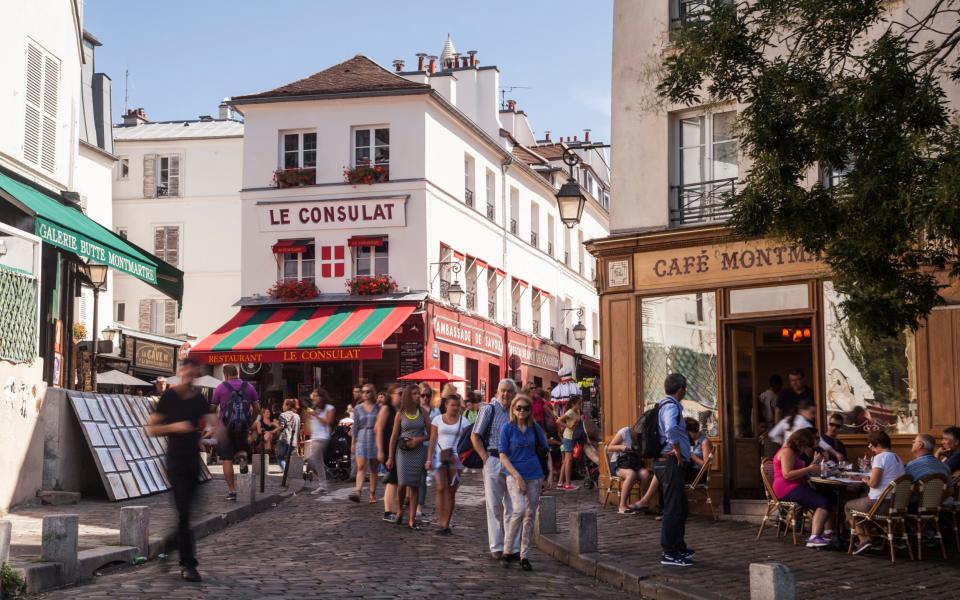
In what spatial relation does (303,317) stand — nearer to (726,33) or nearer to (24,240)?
(24,240)

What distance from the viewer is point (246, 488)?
17.3m

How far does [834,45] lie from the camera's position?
11.5 meters

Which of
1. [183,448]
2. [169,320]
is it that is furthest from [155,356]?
[183,448]

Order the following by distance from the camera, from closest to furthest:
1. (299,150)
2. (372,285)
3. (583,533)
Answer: (583,533)
(372,285)
(299,150)

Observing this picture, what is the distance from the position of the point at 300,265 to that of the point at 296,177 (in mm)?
2351

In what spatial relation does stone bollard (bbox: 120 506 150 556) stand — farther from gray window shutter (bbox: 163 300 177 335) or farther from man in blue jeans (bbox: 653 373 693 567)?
gray window shutter (bbox: 163 300 177 335)

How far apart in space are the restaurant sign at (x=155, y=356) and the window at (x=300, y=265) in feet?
23.6

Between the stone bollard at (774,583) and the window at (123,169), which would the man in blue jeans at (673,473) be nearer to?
the stone bollard at (774,583)

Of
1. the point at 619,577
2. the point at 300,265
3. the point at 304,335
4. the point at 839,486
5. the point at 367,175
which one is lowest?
the point at 619,577

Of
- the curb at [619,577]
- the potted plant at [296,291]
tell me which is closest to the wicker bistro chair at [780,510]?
the curb at [619,577]

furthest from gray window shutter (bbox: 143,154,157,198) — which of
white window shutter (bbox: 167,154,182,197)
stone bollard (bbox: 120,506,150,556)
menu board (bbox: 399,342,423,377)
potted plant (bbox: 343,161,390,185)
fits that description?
stone bollard (bbox: 120,506,150,556)

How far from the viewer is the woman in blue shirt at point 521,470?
11828 mm

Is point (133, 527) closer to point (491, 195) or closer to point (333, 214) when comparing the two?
point (333, 214)

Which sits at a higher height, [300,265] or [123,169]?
[123,169]
